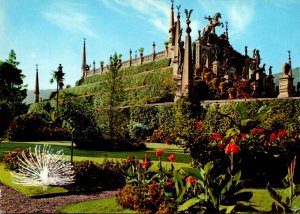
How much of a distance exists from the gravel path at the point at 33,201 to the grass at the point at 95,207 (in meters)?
0.34

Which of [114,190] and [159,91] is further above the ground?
[159,91]

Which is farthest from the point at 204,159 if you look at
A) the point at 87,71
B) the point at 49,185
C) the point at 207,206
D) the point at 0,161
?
the point at 87,71

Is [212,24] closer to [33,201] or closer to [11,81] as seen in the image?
[11,81]

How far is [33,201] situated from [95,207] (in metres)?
1.98

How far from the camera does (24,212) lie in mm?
7785

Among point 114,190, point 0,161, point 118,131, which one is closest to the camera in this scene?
point 114,190

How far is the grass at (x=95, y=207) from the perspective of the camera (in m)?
7.95

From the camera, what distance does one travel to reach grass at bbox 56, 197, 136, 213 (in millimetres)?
7945

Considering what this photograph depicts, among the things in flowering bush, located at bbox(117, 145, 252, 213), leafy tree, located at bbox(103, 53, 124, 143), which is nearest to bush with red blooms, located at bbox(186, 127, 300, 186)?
flowering bush, located at bbox(117, 145, 252, 213)

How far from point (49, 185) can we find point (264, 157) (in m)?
7.25

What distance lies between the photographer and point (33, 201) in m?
9.01

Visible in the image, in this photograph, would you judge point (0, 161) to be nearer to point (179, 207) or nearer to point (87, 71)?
point (179, 207)

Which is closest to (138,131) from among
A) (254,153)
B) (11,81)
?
(254,153)

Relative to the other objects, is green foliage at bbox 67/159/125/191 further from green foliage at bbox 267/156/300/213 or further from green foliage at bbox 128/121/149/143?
green foliage at bbox 128/121/149/143
